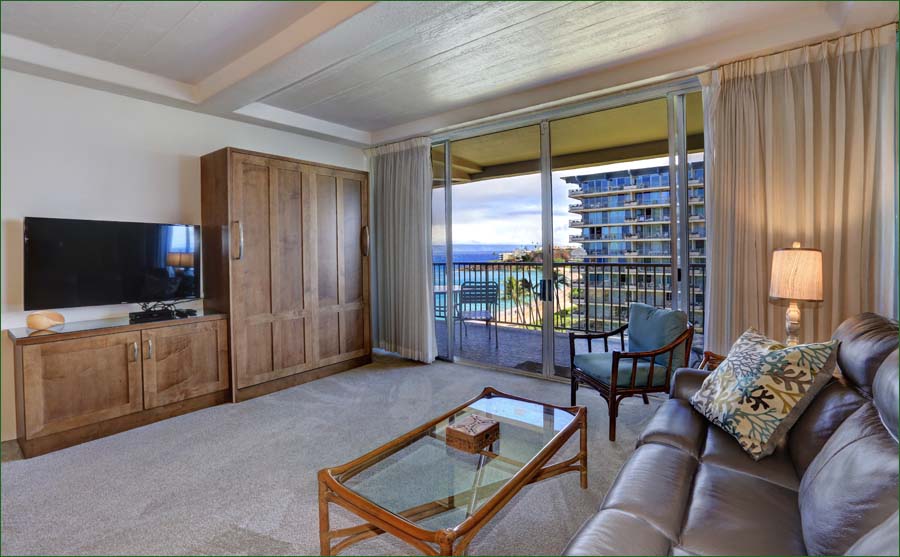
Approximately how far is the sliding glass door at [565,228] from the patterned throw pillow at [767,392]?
4.78 feet

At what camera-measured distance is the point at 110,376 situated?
2719mm

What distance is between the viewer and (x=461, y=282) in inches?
180

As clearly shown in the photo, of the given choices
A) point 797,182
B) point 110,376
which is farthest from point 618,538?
point 110,376

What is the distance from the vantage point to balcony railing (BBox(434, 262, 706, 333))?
11.1 feet

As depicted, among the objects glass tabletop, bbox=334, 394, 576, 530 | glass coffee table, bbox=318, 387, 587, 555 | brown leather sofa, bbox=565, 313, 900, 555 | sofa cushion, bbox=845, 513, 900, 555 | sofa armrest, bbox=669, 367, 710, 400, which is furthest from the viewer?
sofa armrest, bbox=669, 367, 710, 400

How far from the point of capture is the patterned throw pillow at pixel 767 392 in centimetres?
162

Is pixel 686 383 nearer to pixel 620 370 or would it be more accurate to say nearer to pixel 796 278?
pixel 620 370

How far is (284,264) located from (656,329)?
9.89ft

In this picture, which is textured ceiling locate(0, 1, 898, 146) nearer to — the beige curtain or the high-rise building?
the beige curtain

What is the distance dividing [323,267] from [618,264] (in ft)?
8.94

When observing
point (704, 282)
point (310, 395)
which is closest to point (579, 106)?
point (704, 282)

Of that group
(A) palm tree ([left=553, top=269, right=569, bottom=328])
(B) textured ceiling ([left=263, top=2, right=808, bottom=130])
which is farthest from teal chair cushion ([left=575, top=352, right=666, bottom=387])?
(B) textured ceiling ([left=263, top=2, right=808, bottom=130])

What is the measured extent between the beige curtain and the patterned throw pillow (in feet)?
2.10

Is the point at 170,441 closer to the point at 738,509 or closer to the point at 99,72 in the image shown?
the point at 99,72
